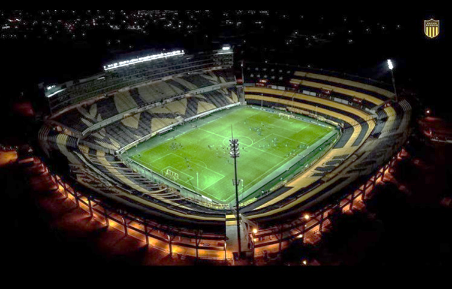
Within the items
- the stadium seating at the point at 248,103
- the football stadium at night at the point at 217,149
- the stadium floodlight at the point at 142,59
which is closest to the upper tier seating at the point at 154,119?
the stadium seating at the point at 248,103

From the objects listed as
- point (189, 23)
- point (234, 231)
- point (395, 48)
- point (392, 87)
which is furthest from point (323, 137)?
point (189, 23)

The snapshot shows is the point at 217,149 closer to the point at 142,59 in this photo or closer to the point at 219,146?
the point at 219,146

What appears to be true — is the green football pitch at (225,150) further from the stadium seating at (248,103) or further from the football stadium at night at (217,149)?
the stadium seating at (248,103)

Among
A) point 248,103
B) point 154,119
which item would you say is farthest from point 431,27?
point 154,119

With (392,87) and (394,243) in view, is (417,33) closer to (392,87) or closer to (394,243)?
(392,87)

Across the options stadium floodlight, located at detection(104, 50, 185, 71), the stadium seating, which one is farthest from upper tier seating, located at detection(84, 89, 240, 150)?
stadium floodlight, located at detection(104, 50, 185, 71)

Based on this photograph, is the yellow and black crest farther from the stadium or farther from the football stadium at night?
the stadium
